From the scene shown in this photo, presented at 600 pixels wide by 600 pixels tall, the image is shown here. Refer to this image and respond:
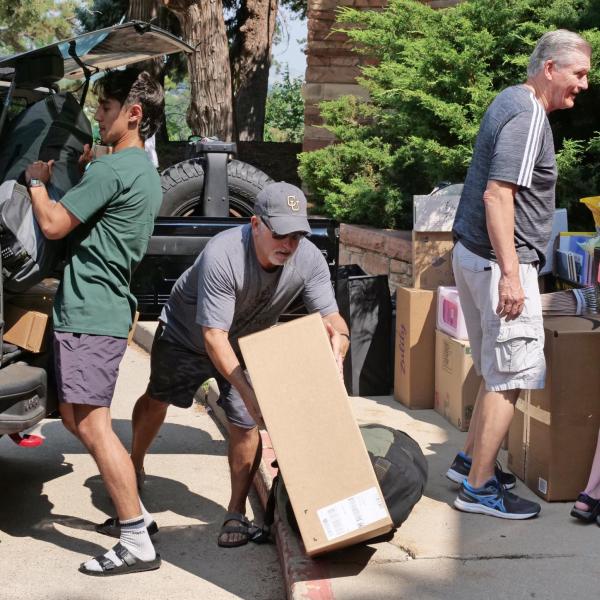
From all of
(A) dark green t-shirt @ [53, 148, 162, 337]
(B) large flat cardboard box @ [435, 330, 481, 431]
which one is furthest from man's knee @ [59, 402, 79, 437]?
(B) large flat cardboard box @ [435, 330, 481, 431]

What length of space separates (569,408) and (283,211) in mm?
1626

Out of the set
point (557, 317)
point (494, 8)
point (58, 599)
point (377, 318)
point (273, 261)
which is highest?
point (494, 8)

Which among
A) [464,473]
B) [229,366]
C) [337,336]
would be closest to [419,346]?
[464,473]

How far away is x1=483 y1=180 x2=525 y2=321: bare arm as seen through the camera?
4.21 metres

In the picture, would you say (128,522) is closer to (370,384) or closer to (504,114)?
(504,114)

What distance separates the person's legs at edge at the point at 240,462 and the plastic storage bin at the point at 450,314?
1765mm

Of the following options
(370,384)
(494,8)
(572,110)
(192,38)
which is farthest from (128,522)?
(192,38)

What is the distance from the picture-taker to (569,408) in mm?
4512

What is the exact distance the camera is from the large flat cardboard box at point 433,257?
6418mm

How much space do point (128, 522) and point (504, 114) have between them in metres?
2.26

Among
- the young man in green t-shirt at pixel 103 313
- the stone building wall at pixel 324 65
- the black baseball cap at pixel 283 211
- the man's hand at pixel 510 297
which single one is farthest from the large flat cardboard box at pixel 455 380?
→ the stone building wall at pixel 324 65

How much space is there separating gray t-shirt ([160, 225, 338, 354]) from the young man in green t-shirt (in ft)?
1.14

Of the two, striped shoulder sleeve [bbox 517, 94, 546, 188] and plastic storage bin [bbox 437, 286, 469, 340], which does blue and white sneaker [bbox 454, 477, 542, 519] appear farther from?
plastic storage bin [bbox 437, 286, 469, 340]

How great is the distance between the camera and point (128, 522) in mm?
4172
